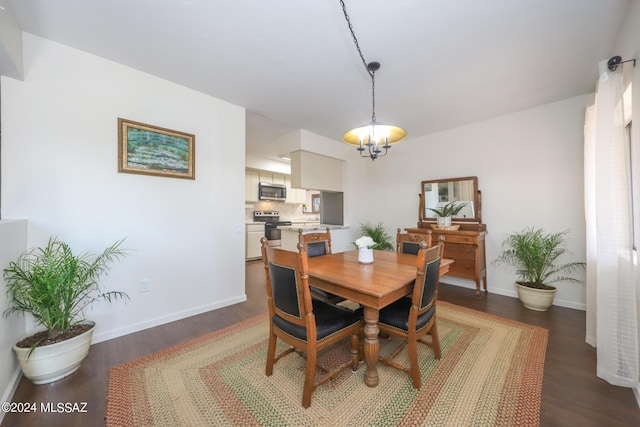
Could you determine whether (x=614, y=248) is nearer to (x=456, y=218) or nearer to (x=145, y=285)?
(x=456, y=218)

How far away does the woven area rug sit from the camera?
134 centimetres

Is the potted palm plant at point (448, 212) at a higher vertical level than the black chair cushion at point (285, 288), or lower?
higher

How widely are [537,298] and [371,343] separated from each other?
2458 mm

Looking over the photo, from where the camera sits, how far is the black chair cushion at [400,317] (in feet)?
5.19

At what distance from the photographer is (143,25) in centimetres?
173

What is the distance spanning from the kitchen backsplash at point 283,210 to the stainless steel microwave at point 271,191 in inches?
13.2

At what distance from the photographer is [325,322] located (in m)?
1.52

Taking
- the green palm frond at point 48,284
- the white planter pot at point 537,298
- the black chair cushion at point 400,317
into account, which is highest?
the green palm frond at point 48,284

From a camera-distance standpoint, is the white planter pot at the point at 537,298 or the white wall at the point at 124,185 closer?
the white wall at the point at 124,185

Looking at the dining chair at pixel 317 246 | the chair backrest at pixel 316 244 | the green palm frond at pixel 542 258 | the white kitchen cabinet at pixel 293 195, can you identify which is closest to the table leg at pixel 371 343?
the dining chair at pixel 317 246

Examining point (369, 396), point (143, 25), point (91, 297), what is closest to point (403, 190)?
point (369, 396)

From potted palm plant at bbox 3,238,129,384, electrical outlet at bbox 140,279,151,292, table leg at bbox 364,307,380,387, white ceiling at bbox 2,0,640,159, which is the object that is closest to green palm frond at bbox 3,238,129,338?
potted palm plant at bbox 3,238,129,384

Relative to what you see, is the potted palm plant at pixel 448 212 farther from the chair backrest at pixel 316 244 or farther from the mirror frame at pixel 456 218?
the chair backrest at pixel 316 244

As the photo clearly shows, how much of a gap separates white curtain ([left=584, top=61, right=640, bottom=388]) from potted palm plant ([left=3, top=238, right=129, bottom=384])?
11.8 ft
